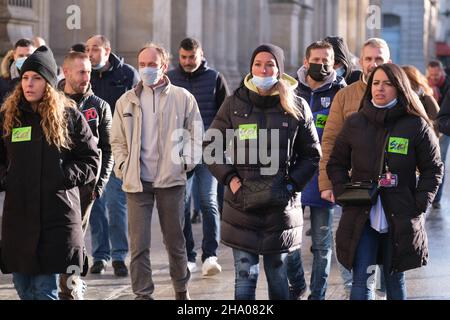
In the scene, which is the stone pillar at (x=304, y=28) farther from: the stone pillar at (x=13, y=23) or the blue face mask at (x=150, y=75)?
the blue face mask at (x=150, y=75)

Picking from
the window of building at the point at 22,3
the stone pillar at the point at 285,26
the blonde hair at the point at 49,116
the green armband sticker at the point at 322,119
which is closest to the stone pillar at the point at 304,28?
the stone pillar at the point at 285,26

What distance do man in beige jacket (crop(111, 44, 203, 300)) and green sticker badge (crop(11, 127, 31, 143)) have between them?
172cm

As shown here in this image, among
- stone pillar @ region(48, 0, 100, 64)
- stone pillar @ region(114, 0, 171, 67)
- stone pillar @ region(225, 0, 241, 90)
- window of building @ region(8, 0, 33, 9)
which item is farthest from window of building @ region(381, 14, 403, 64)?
window of building @ region(8, 0, 33, 9)

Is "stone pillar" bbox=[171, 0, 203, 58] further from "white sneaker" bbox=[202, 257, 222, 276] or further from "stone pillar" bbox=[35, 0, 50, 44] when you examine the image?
"white sneaker" bbox=[202, 257, 222, 276]

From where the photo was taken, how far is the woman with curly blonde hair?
7.05 m

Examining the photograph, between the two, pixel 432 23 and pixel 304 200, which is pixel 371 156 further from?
pixel 432 23

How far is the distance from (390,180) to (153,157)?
2043 mm

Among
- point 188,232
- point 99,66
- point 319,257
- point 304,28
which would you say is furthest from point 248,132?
point 304,28

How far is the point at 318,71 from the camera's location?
9180 mm

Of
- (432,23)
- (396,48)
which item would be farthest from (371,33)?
(432,23)

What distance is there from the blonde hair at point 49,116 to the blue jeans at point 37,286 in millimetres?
742

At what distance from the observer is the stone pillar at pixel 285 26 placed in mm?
30766

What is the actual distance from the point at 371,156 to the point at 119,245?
10.7ft
